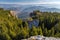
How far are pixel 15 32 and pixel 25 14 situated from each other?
8.87ft

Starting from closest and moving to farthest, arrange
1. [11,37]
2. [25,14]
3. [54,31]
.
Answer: [11,37]
[54,31]
[25,14]

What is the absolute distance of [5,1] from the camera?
931 centimetres

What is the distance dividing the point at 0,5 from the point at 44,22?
2802 millimetres

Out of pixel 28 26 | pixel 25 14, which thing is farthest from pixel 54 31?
pixel 25 14

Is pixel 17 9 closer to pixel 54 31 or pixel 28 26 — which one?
pixel 28 26

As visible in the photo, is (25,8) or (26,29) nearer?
(26,29)

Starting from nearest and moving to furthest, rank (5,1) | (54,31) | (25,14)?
(54,31)
(25,14)
(5,1)

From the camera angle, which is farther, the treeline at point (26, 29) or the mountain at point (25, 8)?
the mountain at point (25, 8)

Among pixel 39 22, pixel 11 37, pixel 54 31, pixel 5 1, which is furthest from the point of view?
pixel 5 1

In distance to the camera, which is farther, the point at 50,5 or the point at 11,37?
the point at 50,5

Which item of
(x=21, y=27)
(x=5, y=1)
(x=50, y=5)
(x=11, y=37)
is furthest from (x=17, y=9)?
(x=11, y=37)

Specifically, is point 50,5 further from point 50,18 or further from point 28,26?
point 28,26

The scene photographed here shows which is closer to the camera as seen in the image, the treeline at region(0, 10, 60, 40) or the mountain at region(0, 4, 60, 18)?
the treeline at region(0, 10, 60, 40)

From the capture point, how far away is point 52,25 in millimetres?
6852
